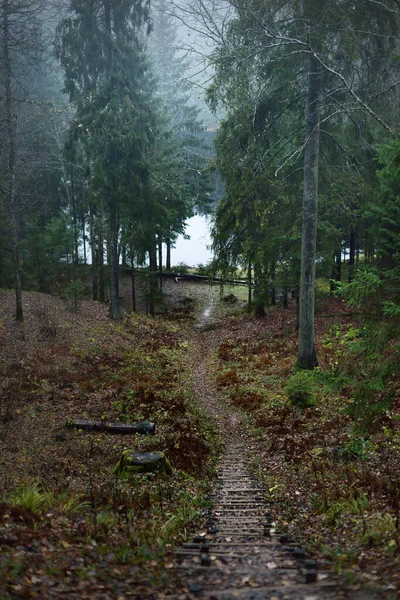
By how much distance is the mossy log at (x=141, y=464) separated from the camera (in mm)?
8695

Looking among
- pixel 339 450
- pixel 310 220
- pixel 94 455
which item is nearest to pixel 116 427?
pixel 94 455

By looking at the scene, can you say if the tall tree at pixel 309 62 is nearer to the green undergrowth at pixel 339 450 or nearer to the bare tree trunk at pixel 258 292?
the green undergrowth at pixel 339 450

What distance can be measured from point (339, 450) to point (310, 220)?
7.31 meters

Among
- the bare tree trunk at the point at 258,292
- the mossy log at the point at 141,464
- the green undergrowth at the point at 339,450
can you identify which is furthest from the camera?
the bare tree trunk at the point at 258,292

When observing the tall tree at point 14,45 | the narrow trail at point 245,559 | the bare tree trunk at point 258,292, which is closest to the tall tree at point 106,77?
the tall tree at point 14,45

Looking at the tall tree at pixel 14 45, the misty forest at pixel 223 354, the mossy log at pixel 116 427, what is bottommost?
the mossy log at pixel 116 427

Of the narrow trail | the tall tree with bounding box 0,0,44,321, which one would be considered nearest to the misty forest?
the narrow trail

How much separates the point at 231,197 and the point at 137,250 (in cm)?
979

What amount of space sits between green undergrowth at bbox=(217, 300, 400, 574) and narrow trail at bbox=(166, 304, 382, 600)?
0.36 meters

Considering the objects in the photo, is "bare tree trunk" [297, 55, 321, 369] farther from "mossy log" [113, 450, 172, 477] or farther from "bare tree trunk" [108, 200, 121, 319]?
"bare tree trunk" [108, 200, 121, 319]

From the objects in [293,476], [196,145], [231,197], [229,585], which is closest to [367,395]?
[293,476]

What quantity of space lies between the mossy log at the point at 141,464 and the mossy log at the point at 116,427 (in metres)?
1.92

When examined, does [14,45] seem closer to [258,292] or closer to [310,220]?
[310,220]

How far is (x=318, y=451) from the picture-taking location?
31.1 feet
